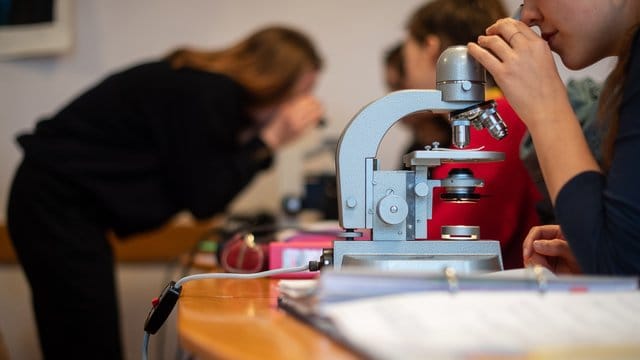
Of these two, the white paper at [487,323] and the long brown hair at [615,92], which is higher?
the long brown hair at [615,92]

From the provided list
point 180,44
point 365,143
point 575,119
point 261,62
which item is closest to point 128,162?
point 261,62

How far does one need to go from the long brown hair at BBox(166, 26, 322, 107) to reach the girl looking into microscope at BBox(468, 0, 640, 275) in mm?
1379

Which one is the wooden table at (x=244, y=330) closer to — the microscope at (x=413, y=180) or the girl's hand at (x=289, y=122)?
the microscope at (x=413, y=180)

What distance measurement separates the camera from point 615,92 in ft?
2.60

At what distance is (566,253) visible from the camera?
836mm

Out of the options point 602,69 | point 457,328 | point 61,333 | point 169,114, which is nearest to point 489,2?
point 602,69

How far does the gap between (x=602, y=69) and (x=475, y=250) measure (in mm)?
276

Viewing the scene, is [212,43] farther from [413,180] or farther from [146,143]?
[413,180]

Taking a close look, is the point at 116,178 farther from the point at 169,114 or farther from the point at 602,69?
the point at 602,69

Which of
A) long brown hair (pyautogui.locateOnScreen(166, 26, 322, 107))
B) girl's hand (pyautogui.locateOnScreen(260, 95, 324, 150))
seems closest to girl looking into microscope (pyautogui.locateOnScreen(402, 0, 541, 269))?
long brown hair (pyautogui.locateOnScreen(166, 26, 322, 107))

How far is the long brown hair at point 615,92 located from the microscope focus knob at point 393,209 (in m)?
0.22

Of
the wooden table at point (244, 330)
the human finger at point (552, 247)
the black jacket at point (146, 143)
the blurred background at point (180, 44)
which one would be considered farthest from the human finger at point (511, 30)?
the blurred background at point (180, 44)

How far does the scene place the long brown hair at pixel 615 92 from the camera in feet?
2.50

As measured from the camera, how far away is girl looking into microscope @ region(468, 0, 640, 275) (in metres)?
0.71
